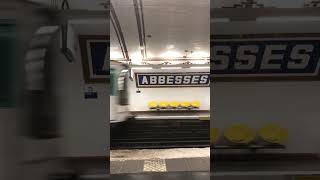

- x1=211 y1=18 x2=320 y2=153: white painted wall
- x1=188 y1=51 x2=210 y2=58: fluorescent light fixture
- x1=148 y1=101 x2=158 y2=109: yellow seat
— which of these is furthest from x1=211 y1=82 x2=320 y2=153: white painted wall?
x1=148 y1=101 x2=158 y2=109: yellow seat

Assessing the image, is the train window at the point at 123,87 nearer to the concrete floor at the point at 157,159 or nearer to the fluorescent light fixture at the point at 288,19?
the concrete floor at the point at 157,159

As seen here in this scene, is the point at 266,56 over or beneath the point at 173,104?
over

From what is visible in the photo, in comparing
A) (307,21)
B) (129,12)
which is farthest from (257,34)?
(129,12)

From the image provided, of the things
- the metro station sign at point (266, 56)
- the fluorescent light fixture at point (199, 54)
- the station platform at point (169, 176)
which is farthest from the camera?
the station platform at point (169, 176)

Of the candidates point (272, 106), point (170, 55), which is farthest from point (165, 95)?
point (272, 106)

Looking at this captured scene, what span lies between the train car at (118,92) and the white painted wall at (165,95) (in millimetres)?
26

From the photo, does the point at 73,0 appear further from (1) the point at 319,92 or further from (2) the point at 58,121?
(1) the point at 319,92

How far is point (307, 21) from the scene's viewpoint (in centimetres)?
92

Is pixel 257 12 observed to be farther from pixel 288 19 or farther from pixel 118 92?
pixel 118 92

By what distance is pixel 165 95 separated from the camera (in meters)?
1.08

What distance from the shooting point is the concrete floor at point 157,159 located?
1.09 meters

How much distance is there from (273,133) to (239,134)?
0.11 meters

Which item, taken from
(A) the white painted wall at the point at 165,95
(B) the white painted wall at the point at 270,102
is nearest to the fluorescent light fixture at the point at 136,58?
(A) the white painted wall at the point at 165,95

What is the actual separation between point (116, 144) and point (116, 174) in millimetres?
155
